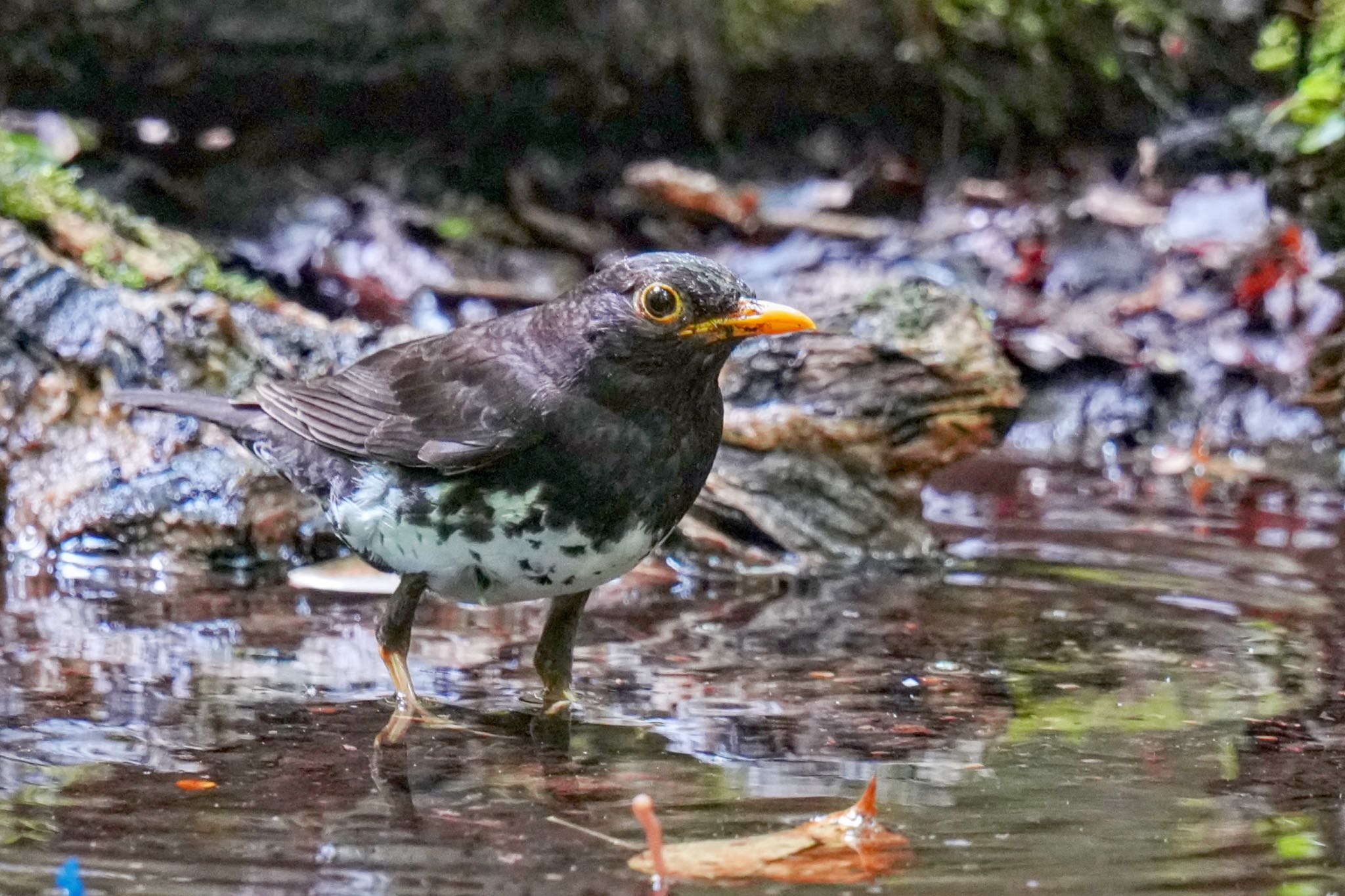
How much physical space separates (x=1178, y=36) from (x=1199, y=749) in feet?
25.9

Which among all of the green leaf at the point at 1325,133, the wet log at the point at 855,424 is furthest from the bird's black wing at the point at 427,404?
the green leaf at the point at 1325,133

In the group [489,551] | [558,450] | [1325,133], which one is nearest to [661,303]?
[558,450]

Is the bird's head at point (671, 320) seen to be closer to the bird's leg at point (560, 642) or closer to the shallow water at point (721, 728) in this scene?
the bird's leg at point (560, 642)

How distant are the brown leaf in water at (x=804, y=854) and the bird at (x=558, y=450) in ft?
3.69

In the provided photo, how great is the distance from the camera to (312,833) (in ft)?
9.79

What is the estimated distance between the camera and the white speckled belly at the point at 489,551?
399cm

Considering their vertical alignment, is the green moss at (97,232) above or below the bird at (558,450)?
above

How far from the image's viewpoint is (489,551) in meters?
4.07

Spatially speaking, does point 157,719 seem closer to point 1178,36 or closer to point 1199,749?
point 1199,749

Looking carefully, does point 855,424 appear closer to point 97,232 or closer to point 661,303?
point 661,303

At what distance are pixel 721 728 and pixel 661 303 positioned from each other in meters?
1.03

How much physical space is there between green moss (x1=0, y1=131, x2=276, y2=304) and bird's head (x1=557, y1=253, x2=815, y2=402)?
10.5ft

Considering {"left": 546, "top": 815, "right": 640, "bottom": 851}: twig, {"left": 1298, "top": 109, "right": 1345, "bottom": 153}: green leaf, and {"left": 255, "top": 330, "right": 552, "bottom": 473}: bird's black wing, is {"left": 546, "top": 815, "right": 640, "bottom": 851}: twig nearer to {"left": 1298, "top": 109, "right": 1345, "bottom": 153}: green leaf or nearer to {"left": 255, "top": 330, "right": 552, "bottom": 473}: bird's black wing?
{"left": 255, "top": 330, "right": 552, "bottom": 473}: bird's black wing

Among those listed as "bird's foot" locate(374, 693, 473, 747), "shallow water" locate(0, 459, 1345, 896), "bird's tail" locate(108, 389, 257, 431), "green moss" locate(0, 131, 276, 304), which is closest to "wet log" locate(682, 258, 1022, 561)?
"shallow water" locate(0, 459, 1345, 896)
